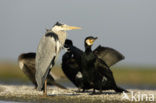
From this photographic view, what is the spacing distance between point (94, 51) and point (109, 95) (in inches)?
71.7

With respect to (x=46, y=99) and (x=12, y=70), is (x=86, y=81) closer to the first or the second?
(x=46, y=99)

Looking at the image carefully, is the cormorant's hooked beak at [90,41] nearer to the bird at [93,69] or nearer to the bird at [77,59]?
the bird at [93,69]

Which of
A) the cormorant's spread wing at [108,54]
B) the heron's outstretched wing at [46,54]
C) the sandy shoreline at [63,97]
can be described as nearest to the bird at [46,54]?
the heron's outstretched wing at [46,54]

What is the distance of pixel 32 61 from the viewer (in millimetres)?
16188

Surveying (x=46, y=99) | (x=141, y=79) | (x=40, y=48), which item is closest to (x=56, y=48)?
(x=40, y=48)

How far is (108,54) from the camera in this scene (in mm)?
15766

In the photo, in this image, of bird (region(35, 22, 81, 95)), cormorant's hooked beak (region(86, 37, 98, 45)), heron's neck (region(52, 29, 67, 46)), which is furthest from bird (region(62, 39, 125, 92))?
bird (region(35, 22, 81, 95))

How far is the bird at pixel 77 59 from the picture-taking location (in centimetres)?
1502

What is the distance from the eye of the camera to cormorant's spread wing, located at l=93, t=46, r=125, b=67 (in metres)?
15.7

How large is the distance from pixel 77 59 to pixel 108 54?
44.2 inches

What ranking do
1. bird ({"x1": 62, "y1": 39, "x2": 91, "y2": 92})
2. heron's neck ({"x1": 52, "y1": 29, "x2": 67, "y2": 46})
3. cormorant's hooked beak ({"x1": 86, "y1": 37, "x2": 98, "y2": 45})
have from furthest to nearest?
bird ({"x1": 62, "y1": 39, "x2": 91, "y2": 92}) < cormorant's hooked beak ({"x1": 86, "y1": 37, "x2": 98, "y2": 45}) < heron's neck ({"x1": 52, "y1": 29, "x2": 67, "y2": 46})

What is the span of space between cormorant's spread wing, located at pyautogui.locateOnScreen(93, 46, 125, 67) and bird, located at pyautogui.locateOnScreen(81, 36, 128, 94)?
134 cm

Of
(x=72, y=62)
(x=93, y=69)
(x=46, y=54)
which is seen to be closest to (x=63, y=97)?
(x=93, y=69)

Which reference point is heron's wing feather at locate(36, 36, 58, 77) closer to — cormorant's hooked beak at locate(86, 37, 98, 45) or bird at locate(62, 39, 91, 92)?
cormorant's hooked beak at locate(86, 37, 98, 45)
